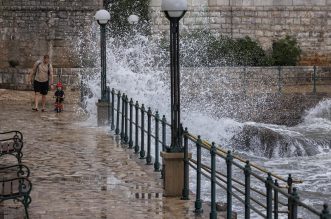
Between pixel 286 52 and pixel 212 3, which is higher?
pixel 212 3

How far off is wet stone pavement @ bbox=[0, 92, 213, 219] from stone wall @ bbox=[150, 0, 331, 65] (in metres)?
16.9

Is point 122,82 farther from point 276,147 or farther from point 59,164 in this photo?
point 59,164

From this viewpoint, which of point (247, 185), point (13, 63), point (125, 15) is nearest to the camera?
point (247, 185)

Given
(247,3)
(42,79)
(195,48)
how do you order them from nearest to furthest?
(42,79) → (195,48) → (247,3)

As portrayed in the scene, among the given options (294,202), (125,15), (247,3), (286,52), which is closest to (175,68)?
(294,202)

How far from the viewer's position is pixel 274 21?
37062 mm

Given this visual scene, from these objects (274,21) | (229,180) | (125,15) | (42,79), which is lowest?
(229,180)

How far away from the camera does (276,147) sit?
2255 cm

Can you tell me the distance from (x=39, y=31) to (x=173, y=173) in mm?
21784

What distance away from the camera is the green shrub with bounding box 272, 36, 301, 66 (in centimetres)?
3506

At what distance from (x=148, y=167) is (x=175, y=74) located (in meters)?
2.84

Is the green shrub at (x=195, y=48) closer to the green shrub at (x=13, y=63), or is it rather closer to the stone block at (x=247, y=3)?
the stone block at (x=247, y=3)

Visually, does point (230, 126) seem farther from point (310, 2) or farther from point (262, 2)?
point (310, 2)

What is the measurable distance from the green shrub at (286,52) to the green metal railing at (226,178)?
15.0m
